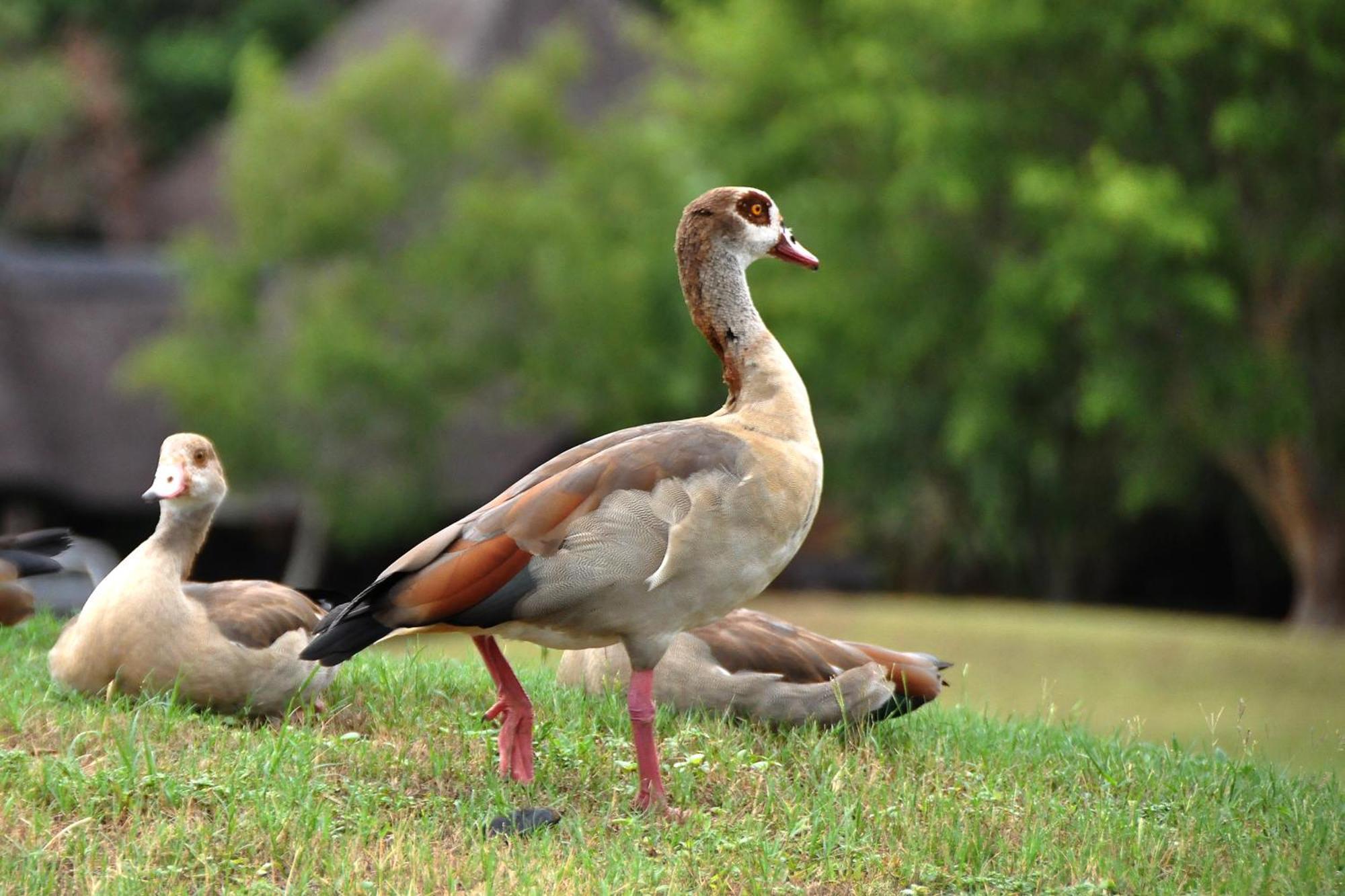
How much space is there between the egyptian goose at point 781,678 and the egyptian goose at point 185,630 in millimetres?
1360

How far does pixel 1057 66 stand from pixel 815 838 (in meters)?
14.3

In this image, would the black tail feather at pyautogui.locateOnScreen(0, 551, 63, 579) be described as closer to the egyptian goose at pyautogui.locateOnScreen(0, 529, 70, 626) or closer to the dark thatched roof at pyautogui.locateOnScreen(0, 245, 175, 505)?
the egyptian goose at pyautogui.locateOnScreen(0, 529, 70, 626)

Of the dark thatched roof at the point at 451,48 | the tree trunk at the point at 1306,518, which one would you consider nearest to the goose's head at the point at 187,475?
the tree trunk at the point at 1306,518

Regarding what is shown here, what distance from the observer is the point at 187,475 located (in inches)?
248

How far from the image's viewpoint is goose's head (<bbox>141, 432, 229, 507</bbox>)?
6.26 metres

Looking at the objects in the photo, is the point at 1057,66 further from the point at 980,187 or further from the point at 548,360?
the point at 548,360

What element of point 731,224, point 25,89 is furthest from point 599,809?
point 25,89

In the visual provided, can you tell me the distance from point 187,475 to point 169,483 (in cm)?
8

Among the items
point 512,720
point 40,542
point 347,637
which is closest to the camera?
point 347,637

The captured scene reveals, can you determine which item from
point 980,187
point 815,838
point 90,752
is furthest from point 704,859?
point 980,187

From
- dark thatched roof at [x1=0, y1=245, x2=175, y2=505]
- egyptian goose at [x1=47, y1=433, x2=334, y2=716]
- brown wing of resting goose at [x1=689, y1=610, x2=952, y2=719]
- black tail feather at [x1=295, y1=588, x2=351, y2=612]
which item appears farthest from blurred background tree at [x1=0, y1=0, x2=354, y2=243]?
brown wing of resting goose at [x1=689, y1=610, x2=952, y2=719]

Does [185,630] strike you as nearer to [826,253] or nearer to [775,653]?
[775,653]

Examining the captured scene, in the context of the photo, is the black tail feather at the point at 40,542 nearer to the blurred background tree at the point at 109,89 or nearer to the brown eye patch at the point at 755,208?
the brown eye patch at the point at 755,208

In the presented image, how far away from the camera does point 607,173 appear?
21625 mm
